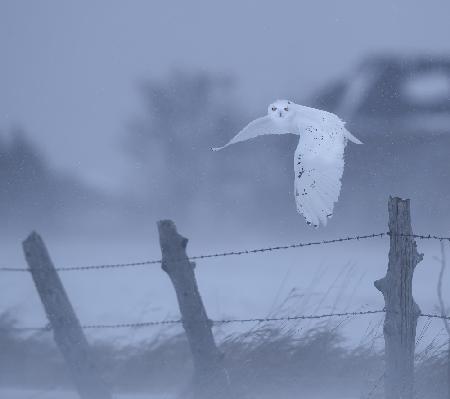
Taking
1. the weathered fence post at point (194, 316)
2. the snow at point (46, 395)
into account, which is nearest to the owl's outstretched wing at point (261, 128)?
the weathered fence post at point (194, 316)

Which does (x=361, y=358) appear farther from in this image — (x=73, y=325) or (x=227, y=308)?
(x=73, y=325)

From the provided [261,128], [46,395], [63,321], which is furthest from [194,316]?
[46,395]

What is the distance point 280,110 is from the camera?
6328 millimetres

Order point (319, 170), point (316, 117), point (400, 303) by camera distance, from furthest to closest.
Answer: point (316, 117) < point (319, 170) < point (400, 303)

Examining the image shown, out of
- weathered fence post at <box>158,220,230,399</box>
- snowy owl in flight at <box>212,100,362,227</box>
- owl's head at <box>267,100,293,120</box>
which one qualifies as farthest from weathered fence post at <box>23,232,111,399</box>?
owl's head at <box>267,100,293,120</box>

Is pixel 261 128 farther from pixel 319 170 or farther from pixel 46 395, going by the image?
pixel 46 395

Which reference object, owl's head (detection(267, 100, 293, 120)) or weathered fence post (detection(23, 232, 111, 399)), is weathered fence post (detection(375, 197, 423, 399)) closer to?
owl's head (detection(267, 100, 293, 120))

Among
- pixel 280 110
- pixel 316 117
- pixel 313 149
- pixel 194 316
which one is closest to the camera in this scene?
pixel 194 316

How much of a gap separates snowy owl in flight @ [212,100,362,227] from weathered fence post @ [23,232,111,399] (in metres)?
2.09

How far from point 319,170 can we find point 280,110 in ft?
3.40

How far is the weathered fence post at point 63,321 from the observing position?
566 centimetres

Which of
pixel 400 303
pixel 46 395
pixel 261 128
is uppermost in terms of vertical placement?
pixel 261 128

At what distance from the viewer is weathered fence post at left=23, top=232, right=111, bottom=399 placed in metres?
5.66

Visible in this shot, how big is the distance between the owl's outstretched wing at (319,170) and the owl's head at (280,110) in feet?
1.17
